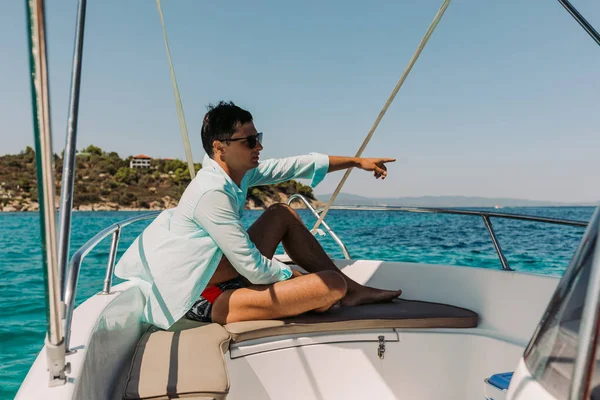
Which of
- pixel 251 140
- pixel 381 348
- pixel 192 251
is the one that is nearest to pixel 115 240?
pixel 192 251

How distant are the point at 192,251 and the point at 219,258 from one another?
0.37ft

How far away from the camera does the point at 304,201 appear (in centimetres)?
315

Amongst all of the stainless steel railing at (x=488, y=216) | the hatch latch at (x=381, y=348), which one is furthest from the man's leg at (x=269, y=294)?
the stainless steel railing at (x=488, y=216)

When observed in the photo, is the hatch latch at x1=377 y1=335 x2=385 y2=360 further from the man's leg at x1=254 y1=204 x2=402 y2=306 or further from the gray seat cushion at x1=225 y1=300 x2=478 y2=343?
the man's leg at x1=254 y1=204 x2=402 y2=306

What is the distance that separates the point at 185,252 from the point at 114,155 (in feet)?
228

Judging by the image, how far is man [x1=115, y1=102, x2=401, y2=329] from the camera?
1.75 metres

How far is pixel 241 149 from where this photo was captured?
6.44 ft

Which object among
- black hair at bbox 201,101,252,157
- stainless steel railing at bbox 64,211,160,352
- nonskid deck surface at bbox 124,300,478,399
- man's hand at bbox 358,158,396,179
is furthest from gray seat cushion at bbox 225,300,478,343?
black hair at bbox 201,101,252,157

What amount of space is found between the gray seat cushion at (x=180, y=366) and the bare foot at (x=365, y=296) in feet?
2.30

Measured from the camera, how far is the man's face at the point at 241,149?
6.41 feet

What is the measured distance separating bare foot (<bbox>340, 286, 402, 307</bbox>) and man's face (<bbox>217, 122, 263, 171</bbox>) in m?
0.79

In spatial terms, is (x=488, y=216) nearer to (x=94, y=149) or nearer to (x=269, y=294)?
(x=269, y=294)

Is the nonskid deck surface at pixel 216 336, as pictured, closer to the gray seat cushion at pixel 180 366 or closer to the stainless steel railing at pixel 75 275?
the gray seat cushion at pixel 180 366

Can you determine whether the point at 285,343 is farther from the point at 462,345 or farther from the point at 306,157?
the point at 306,157
